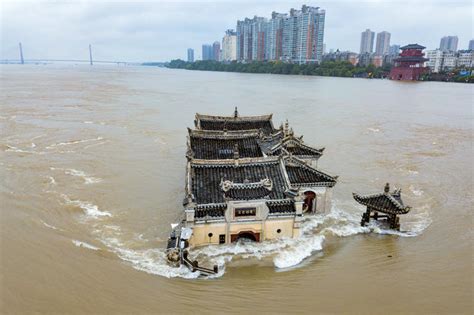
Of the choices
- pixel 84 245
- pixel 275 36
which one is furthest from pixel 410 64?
pixel 84 245

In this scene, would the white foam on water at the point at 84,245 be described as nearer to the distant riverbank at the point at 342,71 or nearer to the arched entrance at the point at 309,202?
the arched entrance at the point at 309,202

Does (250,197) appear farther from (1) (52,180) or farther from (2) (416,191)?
(1) (52,180)

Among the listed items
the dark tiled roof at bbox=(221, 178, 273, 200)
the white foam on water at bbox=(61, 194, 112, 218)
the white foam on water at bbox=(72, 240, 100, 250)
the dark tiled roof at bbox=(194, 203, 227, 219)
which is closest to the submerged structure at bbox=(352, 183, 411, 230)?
the dark tiled roof at bbox=(221, 178, 273, 200)

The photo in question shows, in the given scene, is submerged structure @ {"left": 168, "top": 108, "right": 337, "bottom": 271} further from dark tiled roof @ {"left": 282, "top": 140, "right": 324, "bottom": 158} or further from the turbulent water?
dark tiled roof @ {"left": 282, "top": 140, "right": 324, "bottom": 158}

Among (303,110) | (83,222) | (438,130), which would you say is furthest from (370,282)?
(303,110)

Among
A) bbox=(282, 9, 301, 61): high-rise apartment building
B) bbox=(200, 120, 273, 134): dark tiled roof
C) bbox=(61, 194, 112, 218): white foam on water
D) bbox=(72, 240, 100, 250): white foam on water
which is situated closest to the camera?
bbox=(72, 240, 100, 250): white foam on water

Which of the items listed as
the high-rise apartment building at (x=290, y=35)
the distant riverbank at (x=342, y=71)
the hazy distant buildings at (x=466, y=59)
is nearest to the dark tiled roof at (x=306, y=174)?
the distant riverbank at (x=342, y=71)
